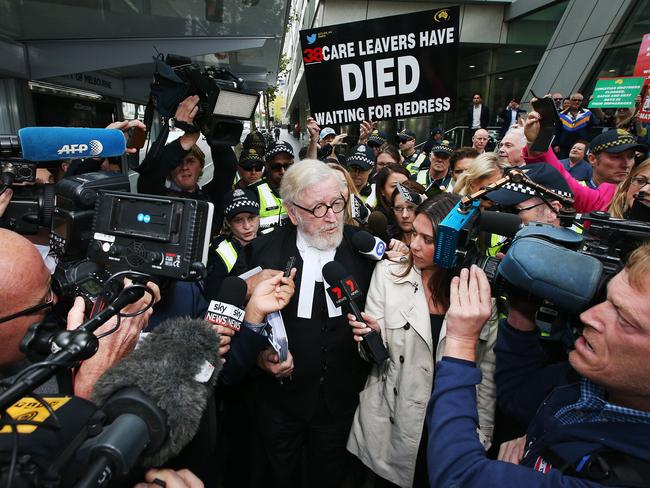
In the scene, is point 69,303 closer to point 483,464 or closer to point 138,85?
point 483,464

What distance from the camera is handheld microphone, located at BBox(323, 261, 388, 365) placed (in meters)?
1.67

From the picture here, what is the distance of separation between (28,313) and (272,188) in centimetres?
301

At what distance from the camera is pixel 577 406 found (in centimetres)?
104

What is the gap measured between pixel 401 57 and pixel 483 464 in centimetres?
390

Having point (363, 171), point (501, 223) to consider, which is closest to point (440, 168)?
point (363, 171)

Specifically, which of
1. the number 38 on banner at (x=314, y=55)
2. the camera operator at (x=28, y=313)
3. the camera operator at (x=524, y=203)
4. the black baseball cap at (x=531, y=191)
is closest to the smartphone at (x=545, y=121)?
the black baseball cap at (x=531, y=191)

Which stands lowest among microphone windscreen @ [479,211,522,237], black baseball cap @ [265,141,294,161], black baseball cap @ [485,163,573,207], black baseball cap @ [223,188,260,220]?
black baseball cap @ [223,188,260,220]

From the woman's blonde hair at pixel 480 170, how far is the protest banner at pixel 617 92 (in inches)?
195

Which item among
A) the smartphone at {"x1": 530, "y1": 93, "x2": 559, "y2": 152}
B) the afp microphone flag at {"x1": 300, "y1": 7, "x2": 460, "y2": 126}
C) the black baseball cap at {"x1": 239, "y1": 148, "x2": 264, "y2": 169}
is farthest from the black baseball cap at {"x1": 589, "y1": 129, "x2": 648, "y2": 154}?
the black baseball cap at {"x1": 239, "y1": 148, "x2": 264, "y2": 169}

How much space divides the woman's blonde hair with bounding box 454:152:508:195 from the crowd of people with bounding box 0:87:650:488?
0.03 ft

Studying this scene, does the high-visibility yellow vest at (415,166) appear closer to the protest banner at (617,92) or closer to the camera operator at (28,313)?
the protest banner at (617,92)

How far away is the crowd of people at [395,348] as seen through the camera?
37.4 inches

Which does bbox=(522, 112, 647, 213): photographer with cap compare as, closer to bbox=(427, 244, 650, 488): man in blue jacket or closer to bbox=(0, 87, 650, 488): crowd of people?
bbox=(0, 87, 650, 488): crowd of people

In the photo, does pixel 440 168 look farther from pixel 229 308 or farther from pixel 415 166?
pixel 229 308
